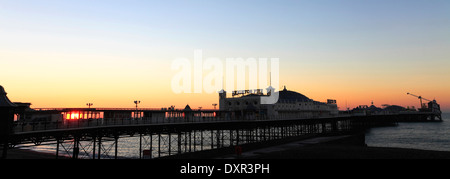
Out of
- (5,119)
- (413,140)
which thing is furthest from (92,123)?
(413,140)

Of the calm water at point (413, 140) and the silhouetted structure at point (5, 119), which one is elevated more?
the silhouetted structure at point (5, 119)

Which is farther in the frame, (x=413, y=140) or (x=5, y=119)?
(x=413, y=140)

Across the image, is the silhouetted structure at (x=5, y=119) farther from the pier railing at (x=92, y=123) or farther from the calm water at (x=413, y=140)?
the calm water at (x=413, y=140)

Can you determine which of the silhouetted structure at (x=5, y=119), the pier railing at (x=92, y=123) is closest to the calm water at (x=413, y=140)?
the pier railing at (x=92, y=123)

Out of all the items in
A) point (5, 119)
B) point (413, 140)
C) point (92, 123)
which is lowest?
point (413, 140)

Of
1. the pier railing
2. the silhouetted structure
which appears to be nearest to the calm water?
the pier railing

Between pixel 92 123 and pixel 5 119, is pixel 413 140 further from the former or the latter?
pixel 5 119

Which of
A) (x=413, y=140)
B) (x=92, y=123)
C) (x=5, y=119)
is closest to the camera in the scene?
(x=5, y=119)

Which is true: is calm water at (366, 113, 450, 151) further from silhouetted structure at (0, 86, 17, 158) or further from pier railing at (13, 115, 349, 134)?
silhouetted structure at (0, 86, 17, 158)

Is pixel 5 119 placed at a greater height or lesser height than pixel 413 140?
greater

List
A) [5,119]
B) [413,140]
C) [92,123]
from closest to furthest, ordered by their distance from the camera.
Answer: [5,119] < [92,123] < [413,140]
